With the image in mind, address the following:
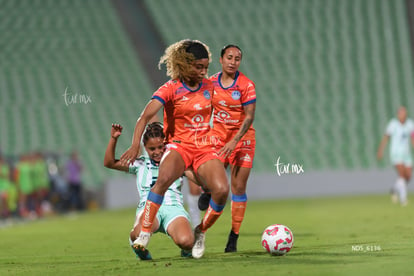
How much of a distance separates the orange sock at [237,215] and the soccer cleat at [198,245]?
0.79 meters

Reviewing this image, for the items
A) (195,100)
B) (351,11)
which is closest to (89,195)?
(351,11)

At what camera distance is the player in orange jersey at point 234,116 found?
8398 millimetres

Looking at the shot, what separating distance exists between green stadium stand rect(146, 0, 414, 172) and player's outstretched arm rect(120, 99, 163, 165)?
14740 mm

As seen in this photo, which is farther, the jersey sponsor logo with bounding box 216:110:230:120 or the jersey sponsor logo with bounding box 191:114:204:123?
the jersey sponsor logo with bounding box 216:110:230:120

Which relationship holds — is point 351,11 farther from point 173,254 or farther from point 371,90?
point 173,254

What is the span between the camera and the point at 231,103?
8586 millimetres

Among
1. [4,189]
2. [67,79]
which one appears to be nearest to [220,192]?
[4,189]

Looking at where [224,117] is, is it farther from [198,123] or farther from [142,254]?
[142,254]

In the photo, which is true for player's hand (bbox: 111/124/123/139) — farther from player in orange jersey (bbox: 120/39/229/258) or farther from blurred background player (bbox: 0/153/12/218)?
blurred background player (bbox: 0/153/12/218)

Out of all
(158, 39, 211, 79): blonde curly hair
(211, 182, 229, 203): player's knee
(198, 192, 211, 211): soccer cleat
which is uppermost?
(158, 39, 211, 79): blonde curly hair

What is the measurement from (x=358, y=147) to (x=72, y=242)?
14.1 m

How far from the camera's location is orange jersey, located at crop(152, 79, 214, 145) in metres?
7.50

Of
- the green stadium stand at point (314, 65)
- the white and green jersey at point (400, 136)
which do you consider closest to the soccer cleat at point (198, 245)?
the white and green jersey at point (400, 136)

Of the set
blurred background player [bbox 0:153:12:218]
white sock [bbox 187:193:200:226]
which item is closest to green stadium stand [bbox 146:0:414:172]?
blurred background player [bbox 0:153:12:218]
